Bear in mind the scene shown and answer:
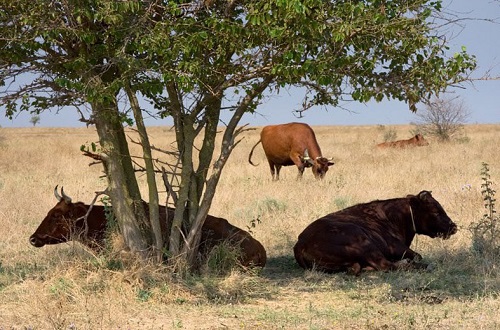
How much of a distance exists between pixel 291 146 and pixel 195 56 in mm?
15134

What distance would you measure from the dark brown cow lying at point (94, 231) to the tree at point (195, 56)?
0.66m

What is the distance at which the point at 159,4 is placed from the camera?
26.7ft

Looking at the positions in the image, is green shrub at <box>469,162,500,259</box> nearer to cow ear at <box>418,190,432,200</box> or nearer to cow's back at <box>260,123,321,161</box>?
cow ear at <box>418,190,432,200</box>

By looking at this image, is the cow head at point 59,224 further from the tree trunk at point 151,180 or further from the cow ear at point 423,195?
the cow ear at point 423,195

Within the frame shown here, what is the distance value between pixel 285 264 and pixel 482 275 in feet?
8.60

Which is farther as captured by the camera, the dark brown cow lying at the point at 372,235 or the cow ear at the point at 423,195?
the cow ear at the point at 423,195

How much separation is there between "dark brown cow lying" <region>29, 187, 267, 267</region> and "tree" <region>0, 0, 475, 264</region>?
0.66m

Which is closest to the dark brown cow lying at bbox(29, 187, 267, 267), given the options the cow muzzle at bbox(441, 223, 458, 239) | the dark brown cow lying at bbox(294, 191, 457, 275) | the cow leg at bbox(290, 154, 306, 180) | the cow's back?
the dark brown cow lying at bbox(294, 191, 457, 275)

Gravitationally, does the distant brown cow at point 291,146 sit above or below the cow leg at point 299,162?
above

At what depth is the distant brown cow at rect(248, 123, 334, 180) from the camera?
22.0 m

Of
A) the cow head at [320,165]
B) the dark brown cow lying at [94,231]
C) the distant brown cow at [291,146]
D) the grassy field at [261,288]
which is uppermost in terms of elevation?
the distant brown cow at [291,146]

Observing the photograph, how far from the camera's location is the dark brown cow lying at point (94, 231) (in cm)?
956

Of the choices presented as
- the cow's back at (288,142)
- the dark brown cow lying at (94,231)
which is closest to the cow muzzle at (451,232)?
the dark brown cow lying at (94,231)

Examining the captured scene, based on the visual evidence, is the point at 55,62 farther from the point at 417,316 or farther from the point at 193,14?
the point at 417,316
